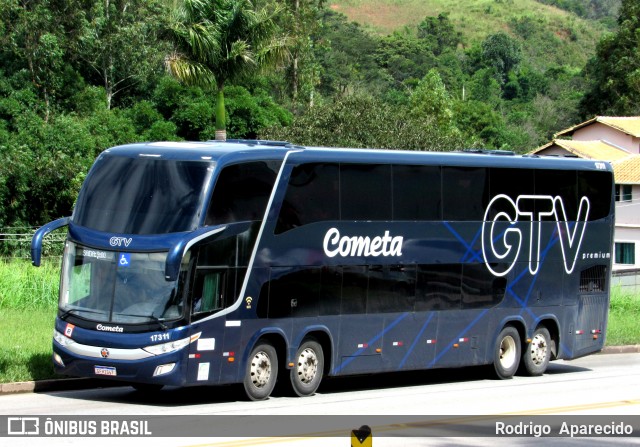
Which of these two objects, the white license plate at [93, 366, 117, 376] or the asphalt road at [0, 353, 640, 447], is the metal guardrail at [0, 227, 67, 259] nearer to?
the asphalt road at [0, 353, 640, 447]

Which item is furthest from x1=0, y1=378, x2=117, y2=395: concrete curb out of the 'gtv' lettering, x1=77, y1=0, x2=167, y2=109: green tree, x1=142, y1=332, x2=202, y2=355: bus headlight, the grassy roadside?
x1=77, y1=0, x2=167, y2=109: green tree

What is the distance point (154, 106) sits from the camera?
2126 inches

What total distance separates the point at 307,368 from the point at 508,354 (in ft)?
19.7

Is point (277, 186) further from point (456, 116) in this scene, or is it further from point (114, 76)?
point (456, 116)

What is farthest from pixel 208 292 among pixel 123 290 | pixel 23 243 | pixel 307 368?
pixel 23 243

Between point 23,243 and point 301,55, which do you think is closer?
point 23,243

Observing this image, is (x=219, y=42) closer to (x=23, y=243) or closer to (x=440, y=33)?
(x=23, y=243)

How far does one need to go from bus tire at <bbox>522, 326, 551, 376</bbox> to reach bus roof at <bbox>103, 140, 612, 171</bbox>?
11.8ft

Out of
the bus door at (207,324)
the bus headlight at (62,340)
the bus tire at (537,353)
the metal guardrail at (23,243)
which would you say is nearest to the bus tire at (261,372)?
the bus door at (207,324)

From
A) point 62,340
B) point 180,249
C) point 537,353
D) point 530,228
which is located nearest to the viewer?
point 180,249

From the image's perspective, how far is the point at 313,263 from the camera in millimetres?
18500

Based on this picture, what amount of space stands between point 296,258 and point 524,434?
17.0 ft

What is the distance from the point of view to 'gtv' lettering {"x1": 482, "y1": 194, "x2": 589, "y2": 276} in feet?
72.0

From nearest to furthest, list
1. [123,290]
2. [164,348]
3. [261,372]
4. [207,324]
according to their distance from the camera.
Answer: [164,348] < [123,290] < [207,324] < [261,372]
